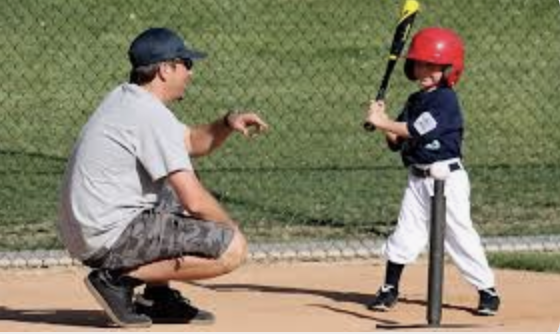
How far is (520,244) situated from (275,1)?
8.77 m

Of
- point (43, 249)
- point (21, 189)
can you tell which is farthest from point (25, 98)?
point (43, 249)

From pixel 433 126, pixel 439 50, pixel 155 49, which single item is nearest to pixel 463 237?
pixel 433 126

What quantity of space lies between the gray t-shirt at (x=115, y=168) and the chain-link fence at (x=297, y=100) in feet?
8.93

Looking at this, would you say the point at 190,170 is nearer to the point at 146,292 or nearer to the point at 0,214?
the point at 146,292

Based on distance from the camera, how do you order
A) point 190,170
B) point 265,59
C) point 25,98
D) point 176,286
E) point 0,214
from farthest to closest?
1. point 265,59
2. point 25,98
3. point 0,214
4. point 176,286
5. point 190,170

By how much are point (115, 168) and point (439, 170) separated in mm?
1569

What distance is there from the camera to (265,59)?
61.7 ft

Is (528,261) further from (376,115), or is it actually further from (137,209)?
(137,209)

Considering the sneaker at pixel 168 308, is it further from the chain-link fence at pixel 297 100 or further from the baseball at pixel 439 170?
the chain-link fence at pixel 297 100

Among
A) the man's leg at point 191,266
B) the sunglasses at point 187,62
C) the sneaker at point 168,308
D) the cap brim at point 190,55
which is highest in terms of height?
the cap brim at point 190,55

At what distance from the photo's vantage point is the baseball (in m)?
8.77

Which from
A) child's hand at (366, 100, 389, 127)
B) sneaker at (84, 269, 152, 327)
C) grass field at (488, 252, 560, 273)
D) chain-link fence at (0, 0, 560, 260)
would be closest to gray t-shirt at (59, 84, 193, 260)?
sneaker at (84, 269, 152, 327)

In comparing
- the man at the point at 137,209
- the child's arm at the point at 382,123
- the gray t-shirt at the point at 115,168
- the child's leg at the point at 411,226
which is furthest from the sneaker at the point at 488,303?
the gray t-shirt at the point at 115,168

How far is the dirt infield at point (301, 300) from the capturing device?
8.68m
